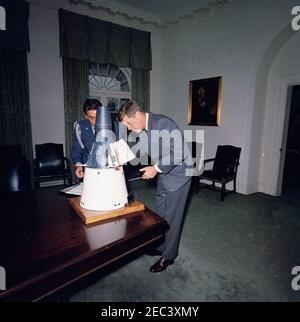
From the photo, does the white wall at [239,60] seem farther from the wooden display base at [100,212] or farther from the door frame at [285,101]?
the wooden display base at [100,212]

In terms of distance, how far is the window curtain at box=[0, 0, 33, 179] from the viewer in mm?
4133

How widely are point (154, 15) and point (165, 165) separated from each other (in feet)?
17.3

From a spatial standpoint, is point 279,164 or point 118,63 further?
point 118,63

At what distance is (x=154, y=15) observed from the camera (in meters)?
5.72

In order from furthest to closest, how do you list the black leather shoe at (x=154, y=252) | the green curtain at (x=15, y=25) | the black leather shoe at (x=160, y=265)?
the green curtain at (x=15, y=25) < the black leather shoe at (x=154, y=252) < the black leather shoe at (x=160, y=265)

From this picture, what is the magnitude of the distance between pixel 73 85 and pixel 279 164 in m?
4.56

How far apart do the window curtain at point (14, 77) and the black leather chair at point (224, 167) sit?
3.69m

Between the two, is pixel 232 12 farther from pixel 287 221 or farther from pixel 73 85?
pixel 287 221

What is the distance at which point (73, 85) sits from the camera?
194 inches

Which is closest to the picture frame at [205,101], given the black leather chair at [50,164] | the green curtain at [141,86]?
the green curtain at [141,86]

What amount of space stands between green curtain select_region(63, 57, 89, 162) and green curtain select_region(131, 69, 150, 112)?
127 centimetres

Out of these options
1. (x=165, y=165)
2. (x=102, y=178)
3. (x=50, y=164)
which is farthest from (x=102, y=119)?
(x=50, y=164)

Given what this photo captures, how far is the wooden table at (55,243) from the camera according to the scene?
36.1 inches
